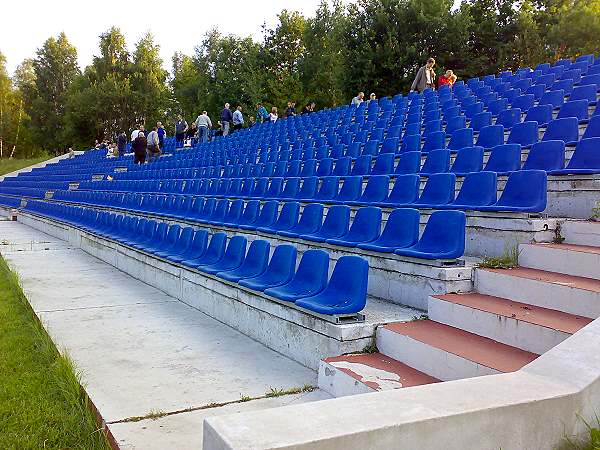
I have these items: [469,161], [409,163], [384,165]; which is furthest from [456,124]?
[469,161]

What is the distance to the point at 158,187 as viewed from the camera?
12.0 meters

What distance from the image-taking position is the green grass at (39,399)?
2557 mm

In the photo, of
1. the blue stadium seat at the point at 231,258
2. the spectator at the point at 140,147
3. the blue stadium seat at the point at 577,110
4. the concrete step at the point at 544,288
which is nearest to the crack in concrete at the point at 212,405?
the concrete step at the point at 544,288

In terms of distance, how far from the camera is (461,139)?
687 centimetres

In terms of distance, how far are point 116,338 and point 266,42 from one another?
37.7 meters

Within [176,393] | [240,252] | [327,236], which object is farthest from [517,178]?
[176,393]

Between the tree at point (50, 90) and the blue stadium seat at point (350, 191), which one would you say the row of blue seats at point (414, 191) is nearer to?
the blue stadium seat at point (350, 191)

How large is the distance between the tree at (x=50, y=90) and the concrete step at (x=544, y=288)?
160ft

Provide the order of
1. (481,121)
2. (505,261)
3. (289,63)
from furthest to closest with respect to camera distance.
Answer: (289,63) → (481,121) → (505,261)

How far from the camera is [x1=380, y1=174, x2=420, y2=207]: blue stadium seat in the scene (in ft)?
17.8

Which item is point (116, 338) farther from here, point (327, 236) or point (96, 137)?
point (96, 137)

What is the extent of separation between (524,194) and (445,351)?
1.93 m

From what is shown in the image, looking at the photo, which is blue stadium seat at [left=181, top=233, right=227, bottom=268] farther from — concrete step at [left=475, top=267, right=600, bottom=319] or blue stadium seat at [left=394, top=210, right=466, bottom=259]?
concrete step at [left=475, top=267, right=600, bottom=319]

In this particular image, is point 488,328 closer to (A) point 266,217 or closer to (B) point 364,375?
(B) point 364,375
